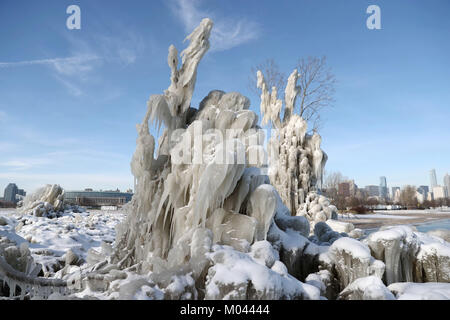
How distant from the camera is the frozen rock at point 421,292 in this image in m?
3.55

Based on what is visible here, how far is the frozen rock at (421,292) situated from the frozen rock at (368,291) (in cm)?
33

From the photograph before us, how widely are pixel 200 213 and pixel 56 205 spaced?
65.1 ft

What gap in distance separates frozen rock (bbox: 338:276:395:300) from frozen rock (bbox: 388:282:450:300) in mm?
331

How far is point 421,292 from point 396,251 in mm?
1221

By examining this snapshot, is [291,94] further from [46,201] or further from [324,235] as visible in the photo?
[46,201]

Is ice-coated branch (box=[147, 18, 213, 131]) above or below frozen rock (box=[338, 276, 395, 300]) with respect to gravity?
above

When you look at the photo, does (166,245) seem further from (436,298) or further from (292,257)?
(436,298)

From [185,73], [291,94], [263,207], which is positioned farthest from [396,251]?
[291,94]

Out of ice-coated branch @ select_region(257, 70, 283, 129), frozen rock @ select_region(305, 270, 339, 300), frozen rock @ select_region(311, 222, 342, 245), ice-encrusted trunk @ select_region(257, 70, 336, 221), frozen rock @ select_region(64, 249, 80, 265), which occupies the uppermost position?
ice-coated branch @ select_region(257, 70, 283, 129)

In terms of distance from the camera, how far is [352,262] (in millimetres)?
4613

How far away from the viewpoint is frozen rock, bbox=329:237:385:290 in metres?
4.49

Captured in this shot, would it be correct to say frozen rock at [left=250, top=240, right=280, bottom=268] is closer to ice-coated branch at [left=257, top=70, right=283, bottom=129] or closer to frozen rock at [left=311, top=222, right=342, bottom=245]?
frozen rock at [left=311, top=222, right=342, bottom=245]

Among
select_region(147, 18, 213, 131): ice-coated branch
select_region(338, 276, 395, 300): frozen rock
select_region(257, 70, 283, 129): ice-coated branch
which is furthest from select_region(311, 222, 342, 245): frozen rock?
select_region(257, 70, 283, 129): ice-coated branch

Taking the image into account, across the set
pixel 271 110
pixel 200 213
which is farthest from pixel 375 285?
pixel 271 110
